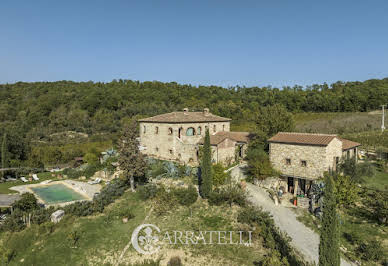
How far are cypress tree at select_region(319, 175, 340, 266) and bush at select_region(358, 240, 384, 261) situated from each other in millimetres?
3924

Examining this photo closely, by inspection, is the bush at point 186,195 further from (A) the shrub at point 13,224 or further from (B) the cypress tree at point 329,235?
(A) the shrub at point 13,224

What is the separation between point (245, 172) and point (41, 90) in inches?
3325

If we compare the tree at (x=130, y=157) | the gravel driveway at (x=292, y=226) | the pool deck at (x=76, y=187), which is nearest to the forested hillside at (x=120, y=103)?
the pool deck at (x=76, y=187)

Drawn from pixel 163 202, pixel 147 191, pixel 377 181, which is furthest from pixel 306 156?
pixel 147 191

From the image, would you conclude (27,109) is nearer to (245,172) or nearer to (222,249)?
(245,172)

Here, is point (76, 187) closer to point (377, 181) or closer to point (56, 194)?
point (56, 194)

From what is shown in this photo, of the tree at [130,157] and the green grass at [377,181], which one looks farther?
the tree at [130,157]

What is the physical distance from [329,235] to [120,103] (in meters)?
68.5

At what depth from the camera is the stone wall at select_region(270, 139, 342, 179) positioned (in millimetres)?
19625

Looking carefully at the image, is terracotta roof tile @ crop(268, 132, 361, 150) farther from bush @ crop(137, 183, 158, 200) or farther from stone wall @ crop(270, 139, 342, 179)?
bush @ crop(137, 183, 158, 200)

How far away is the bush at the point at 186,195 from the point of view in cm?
1939

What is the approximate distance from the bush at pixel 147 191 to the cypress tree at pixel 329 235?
13531 millimetres

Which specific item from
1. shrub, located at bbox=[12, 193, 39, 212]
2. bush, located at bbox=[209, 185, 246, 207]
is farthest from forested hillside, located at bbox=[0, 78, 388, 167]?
bush, located at bbox=[209, 185, 246, 207]

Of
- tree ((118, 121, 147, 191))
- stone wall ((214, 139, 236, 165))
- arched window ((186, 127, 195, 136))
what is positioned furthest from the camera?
arched window ((186, 127, 195, 136))
